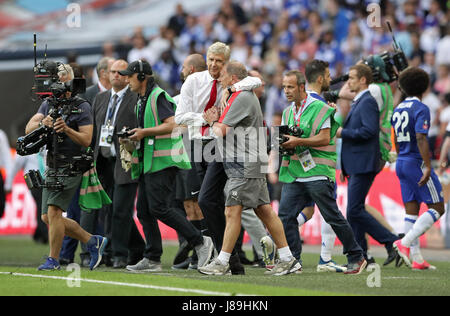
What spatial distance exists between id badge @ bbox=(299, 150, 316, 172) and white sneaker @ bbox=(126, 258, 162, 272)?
79.7 inches

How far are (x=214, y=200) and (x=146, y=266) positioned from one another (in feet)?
3.98

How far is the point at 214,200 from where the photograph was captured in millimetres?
10156

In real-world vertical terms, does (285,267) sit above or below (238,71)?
below

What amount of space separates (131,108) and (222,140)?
1.97 metres

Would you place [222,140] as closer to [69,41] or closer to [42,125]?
[42,125]

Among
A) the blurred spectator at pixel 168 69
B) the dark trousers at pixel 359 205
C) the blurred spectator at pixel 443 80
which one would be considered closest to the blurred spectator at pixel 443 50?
the blurred spectator at pixel 443 80

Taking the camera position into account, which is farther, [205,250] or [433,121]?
[433,121]

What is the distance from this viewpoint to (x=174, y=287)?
8.48 m

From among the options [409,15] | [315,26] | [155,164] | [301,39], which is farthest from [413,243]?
[315,26]

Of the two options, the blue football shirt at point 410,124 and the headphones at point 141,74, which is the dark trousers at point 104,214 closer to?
the headphones at point 141,74

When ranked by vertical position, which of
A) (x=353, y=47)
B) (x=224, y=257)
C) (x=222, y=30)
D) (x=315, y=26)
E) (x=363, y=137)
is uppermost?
(x=222, y=30)

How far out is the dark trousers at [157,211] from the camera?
1038cm

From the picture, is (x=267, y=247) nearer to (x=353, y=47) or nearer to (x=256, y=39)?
(x=353, y=47)

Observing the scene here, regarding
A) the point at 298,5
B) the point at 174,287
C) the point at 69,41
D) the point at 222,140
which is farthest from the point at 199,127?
the point at 69,41
